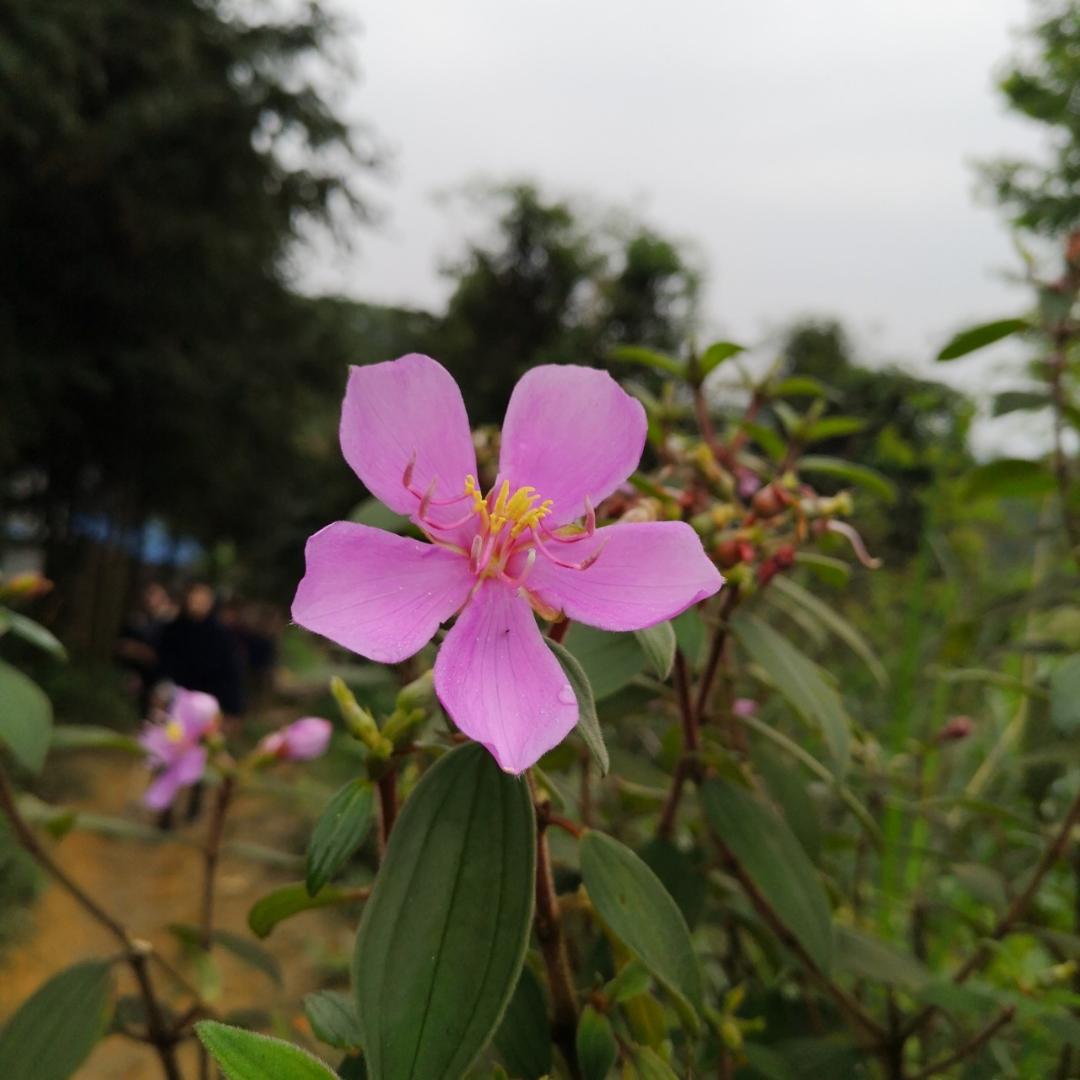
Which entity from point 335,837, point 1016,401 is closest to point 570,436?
point 335,837

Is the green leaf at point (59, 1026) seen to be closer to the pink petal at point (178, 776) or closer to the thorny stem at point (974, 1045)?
the pink petal at point (178, 776)

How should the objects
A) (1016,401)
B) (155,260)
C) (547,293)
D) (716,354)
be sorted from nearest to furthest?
(716,354), (1016,401), (155,260), (547,293)

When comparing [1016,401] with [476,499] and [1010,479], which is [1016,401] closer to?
[1010,479]

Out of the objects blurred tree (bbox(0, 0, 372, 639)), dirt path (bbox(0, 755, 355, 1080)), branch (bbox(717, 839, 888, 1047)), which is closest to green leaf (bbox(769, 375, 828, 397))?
branch (bbox(717, 839, 888, 1047))

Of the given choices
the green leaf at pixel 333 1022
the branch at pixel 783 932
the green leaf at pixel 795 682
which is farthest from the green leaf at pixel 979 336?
the green leaf at pixel 333 1022

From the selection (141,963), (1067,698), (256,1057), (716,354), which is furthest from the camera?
(716,354)

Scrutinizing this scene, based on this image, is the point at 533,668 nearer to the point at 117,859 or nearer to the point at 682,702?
the point at 682,702

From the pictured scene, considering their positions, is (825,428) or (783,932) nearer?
(783,932)

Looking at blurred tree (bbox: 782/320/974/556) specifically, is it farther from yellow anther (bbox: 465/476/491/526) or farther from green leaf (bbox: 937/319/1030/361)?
yellow anther (bbox: 465/476/491/526)
